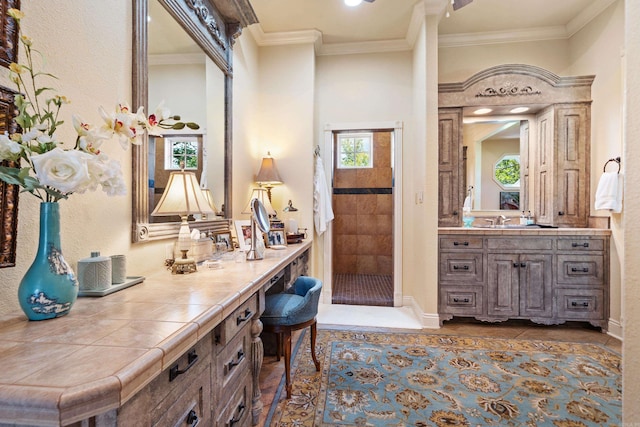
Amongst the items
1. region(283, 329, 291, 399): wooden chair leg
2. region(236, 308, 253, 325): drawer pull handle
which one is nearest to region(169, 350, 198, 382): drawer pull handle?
region(236, 308, 253, 325): drawer pull handle

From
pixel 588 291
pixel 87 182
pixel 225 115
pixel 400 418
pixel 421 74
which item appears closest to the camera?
pixel 87 182

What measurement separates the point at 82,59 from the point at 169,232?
35.8 inches

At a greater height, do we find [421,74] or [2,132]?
[421,74]

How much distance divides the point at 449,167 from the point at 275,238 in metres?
1.95

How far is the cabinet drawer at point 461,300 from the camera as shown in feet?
9.62

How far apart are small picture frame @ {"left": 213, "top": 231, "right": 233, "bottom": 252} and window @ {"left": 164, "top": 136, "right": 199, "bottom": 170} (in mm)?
544

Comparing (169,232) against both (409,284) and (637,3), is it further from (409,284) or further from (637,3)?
(409,284)

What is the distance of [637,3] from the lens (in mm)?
866

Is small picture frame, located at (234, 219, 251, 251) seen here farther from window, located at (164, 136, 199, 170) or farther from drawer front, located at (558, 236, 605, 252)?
drawer front, located at (558, 236, 605, 252)

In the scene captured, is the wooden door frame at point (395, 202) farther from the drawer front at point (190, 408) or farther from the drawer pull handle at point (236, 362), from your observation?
the drawer front at point (190, 408)

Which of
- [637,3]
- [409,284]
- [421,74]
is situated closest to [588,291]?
[409,284]

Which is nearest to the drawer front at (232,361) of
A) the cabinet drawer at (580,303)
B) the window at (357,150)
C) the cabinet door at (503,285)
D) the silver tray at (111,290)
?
the silver tray at (111,290)

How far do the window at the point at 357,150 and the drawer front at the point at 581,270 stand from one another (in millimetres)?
3258

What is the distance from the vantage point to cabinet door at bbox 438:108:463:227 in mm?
3056
